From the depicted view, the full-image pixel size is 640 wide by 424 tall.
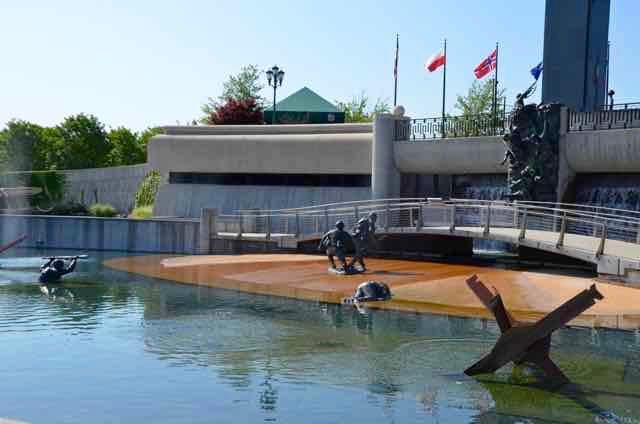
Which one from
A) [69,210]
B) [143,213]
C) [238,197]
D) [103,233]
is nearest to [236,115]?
[143,213]

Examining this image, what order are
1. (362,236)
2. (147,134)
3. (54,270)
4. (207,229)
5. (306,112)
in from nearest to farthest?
(54,270)
(362,236)
(207,229)
(306,112)
(147,134)

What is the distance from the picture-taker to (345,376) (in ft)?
39.7

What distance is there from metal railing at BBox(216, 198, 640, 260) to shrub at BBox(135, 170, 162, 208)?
1320cm

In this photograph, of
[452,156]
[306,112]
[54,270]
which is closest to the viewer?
[54,270]

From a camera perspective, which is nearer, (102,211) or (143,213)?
(102,211)

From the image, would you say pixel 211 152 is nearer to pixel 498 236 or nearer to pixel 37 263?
pixel 37 263

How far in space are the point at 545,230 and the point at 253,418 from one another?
17.2 meters

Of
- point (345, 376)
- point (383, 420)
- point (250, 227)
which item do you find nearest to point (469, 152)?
point (250, 227)

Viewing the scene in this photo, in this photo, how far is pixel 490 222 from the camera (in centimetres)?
2578

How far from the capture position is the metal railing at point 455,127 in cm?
3122

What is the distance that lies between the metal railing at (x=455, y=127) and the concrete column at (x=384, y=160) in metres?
0.45

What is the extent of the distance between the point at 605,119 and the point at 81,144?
167 feet

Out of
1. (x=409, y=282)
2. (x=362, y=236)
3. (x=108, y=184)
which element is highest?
(x=108, y=184)

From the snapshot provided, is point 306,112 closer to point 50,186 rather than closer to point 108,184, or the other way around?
point 108,184
